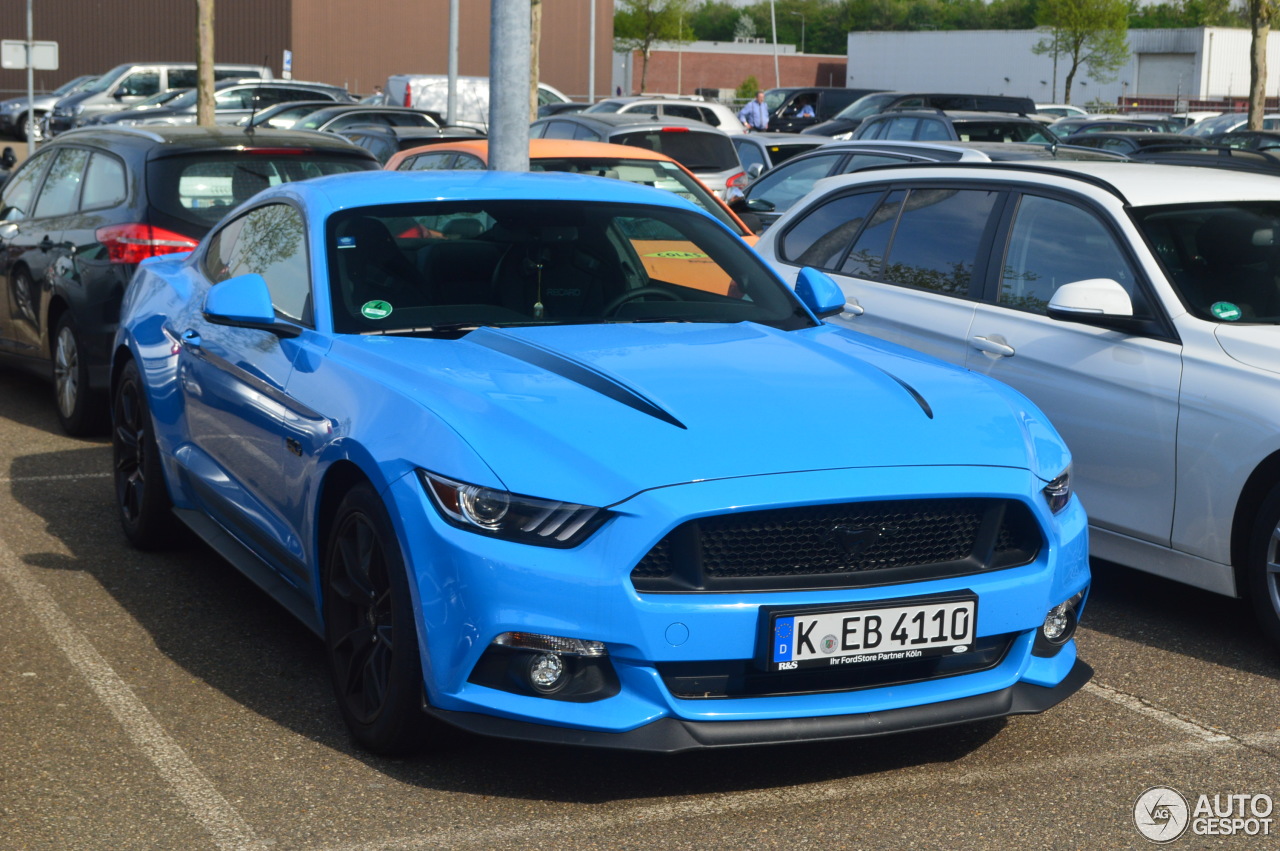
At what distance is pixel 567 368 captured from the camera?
4.17m

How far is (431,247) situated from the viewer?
4.94 m

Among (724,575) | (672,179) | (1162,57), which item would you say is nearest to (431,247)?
(724,575)

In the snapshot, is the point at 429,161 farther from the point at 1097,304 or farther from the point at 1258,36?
the point at 1258,36

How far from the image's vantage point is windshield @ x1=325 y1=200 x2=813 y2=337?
15.6ft

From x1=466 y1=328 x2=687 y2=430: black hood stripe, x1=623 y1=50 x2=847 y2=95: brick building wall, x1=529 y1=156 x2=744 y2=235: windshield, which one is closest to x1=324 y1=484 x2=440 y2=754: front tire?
x1=466 y1=328 x2=687 y2=430: black hood stripe

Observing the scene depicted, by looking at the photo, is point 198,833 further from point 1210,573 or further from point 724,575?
point 1210,573

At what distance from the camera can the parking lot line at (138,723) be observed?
3645 millimetres

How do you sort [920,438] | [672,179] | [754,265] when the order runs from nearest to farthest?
[920,438] → [754,265] → [672,179]

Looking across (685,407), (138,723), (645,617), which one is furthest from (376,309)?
(645,617)

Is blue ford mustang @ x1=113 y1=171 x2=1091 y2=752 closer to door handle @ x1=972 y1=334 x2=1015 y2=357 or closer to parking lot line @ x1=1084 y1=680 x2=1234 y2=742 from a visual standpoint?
parking lot line @ x1=1084 y1=680 x2=1234 y2=742

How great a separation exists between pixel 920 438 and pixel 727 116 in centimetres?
2318

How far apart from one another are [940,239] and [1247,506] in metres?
1.97

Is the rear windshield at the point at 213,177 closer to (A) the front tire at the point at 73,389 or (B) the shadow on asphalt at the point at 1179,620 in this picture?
(A) the front tire at the point at 73,389

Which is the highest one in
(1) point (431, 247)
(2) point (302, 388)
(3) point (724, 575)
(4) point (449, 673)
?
(1) point (431, 247)
